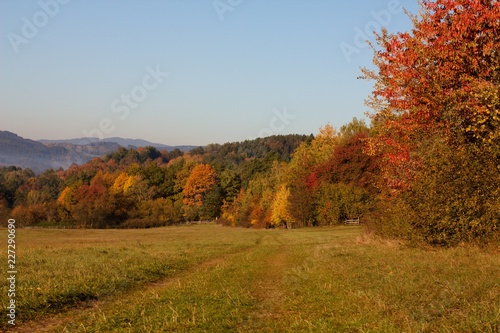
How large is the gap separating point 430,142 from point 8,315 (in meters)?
21.1

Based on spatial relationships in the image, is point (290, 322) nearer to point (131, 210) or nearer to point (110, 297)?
point (110, 297)

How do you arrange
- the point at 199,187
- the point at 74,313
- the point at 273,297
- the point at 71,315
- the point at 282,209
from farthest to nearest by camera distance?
1. the point at 199,187
2. the point at 282,209
3. the point at 273,297
4. the point at 74,313
5. the point at 71,315

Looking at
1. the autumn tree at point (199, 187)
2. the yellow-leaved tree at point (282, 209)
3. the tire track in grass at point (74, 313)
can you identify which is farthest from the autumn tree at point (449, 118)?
the autumn tree at point (199, 187)

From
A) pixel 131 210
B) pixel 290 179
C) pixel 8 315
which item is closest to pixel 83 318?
pixel 8 315

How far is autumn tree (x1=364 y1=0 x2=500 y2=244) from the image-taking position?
19984 millimetres

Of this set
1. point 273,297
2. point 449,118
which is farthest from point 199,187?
point 273,297

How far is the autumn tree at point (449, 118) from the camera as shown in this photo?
65.6 ft

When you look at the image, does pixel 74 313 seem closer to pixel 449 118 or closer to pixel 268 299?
pixel 268 299

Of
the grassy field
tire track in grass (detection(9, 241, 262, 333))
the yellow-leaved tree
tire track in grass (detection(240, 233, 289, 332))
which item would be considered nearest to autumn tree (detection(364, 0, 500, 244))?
the grassy field

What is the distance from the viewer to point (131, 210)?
110 m

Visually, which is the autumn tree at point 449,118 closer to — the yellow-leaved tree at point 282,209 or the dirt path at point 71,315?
the dirt path at point 71,315

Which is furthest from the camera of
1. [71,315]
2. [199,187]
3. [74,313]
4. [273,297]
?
[199,187]

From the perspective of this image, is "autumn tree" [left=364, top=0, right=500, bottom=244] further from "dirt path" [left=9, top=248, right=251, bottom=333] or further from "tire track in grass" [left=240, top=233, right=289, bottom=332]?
"dirt path" [left=9, top=248, right=251, bottom=333]

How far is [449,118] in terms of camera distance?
21.5 metres
